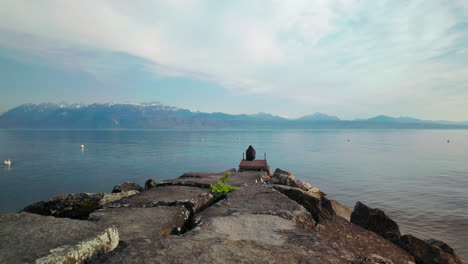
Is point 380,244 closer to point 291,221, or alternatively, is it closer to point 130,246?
Result: point 291,221

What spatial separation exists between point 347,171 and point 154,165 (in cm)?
2630

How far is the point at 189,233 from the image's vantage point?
3.35 metres

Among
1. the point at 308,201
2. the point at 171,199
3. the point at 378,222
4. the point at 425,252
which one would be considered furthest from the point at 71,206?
the point at 378,222

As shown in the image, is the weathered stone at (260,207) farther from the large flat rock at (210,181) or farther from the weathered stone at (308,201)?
the large flat rock at (210,181)

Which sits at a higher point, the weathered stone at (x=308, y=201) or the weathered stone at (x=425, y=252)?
the weathered stone at (x=308, y=201)

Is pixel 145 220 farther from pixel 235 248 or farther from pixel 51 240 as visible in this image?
pixel 235 248

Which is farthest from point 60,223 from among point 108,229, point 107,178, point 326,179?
point 107,178

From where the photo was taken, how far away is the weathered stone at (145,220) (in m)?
3.31

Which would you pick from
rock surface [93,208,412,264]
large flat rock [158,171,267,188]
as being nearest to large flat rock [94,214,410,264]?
rock surface [93,208,412,264]

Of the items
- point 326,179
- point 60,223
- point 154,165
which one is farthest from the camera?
point 154,165

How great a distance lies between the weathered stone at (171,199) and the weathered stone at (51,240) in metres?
1.71

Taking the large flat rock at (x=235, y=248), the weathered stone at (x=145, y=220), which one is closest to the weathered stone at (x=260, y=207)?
the weathered stone at (x=145, y=220)

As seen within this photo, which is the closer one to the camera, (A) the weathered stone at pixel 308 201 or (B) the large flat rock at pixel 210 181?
(A) the weathered stone at pixel 308 201

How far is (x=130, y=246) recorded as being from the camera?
8.33 feet
